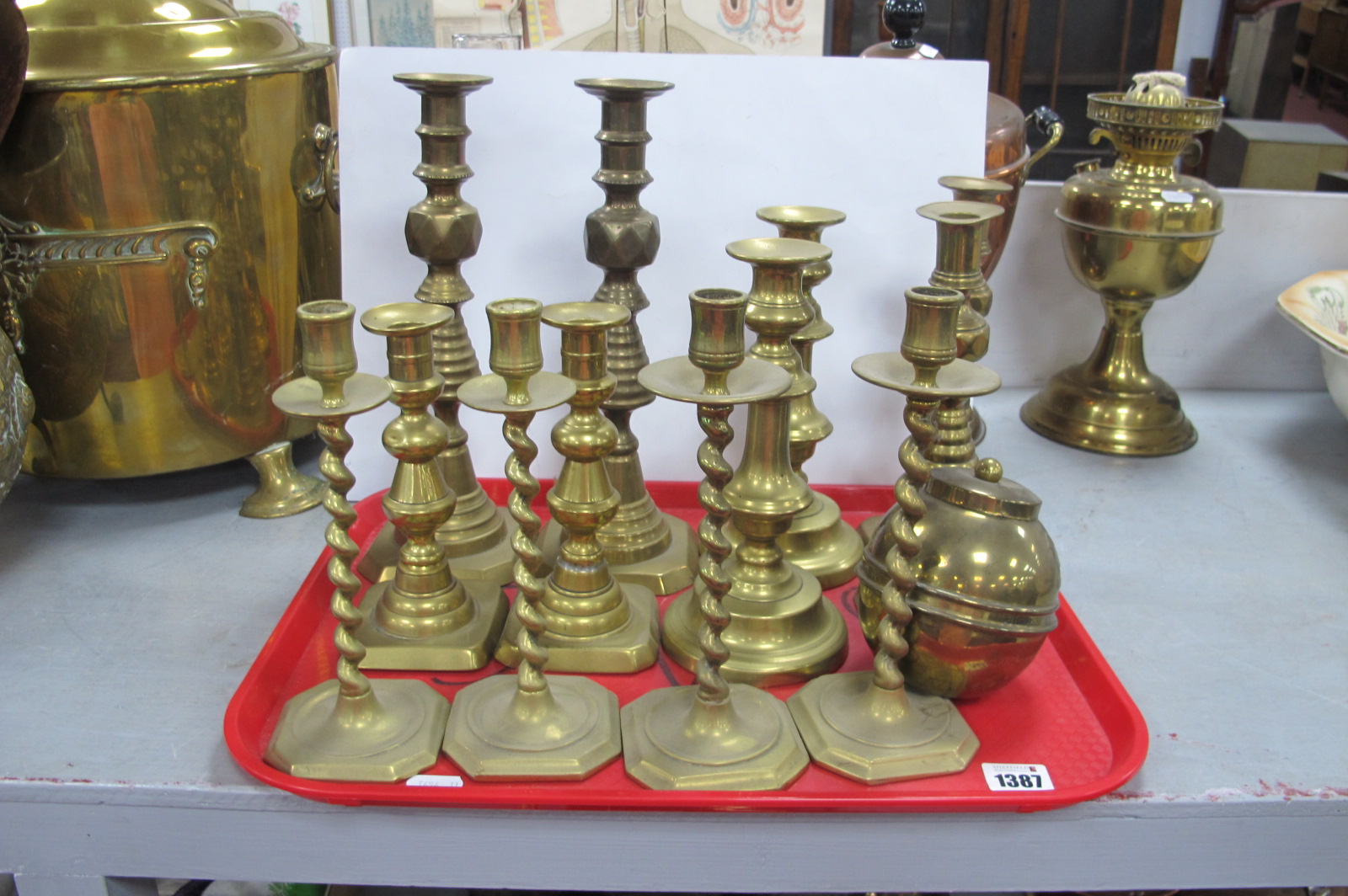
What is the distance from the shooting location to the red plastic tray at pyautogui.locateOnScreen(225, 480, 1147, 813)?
0.69 m

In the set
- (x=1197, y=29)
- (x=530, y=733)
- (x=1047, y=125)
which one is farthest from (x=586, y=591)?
(x=1197, y=29)

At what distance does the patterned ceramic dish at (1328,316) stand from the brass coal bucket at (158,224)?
1095 mm

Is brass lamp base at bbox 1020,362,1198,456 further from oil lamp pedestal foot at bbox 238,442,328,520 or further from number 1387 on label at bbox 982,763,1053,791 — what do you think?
oil lamp pedestal foot at bbox 238,442,328,520

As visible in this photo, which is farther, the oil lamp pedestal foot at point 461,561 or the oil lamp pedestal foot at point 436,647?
the oil lamp pedestal foot at point 461,561

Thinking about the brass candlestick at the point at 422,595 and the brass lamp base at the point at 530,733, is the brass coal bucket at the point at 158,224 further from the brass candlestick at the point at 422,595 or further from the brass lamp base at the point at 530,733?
the brass lamp base at the point at 530,733

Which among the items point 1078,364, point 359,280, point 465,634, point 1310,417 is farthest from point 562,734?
point 1310,417

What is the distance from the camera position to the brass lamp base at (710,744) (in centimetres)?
70

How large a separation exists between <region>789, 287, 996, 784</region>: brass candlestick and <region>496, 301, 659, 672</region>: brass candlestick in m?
0.15

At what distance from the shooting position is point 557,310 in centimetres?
69

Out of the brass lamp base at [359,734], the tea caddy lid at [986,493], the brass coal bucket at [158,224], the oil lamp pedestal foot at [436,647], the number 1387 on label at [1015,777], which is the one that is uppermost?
the brass coal bucket at [158,224]

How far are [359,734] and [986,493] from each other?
474 mm

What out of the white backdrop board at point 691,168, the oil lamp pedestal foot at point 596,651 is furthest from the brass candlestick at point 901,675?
the white backdrop board at point 691,168

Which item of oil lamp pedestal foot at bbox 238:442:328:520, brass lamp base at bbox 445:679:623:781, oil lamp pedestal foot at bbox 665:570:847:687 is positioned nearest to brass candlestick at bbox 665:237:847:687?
oil lamp pedestal foot at bbox 665:570:847:687

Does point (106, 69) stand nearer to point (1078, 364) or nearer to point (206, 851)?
point (206, 851)
